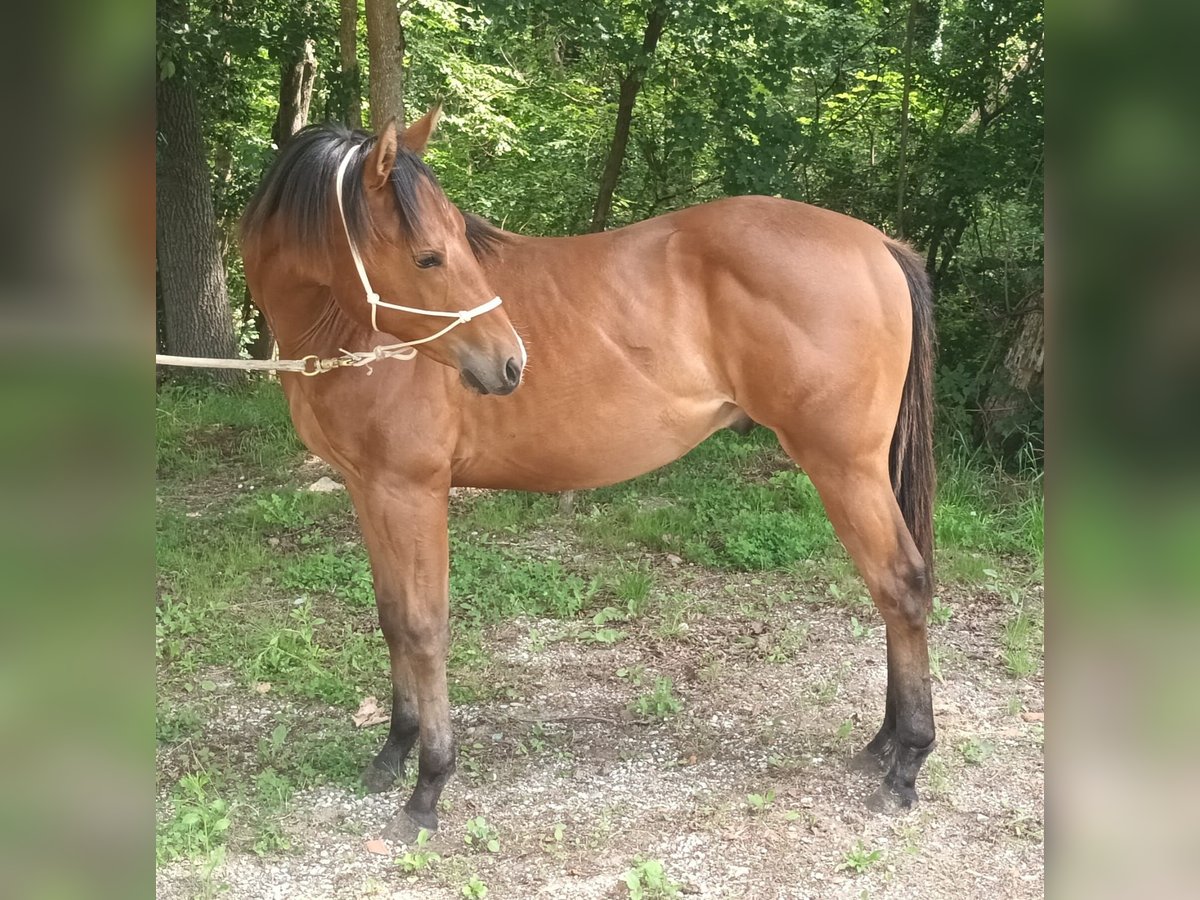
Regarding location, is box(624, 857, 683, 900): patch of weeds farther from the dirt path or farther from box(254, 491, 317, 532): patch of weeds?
box(254, 491, 317, 532): patch of weeds

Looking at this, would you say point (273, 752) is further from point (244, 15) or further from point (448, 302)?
point (244, 15)

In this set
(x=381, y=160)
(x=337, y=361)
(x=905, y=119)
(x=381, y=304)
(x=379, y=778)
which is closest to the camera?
(x=381, y=160)

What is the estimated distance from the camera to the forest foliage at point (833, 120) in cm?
616

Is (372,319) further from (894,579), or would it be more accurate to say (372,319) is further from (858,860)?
(858,860)

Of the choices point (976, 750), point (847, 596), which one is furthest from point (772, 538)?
point (976, 750)

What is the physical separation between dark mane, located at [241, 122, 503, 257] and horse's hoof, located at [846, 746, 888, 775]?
2.30 meters

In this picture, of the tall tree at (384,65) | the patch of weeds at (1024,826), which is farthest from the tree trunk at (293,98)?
the patch of weeds at (1024,826)

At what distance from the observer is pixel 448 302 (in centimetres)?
246

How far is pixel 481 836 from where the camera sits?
112 inches

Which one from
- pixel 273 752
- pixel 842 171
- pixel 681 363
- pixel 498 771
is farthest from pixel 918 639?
pixel 842 171

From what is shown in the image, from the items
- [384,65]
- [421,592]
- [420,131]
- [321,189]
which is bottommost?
[421,592]

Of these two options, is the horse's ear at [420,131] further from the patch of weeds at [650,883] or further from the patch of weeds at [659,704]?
the patch of weeds at [659,704]

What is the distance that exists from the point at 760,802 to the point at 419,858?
3.57 feet
